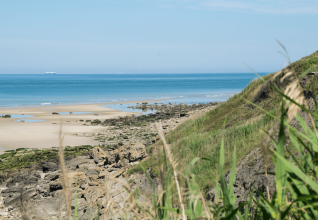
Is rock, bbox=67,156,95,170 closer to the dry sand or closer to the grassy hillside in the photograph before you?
the grassy hillside

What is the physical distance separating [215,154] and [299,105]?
7.43 meters

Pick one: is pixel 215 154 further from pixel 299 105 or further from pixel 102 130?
pixel 102 130

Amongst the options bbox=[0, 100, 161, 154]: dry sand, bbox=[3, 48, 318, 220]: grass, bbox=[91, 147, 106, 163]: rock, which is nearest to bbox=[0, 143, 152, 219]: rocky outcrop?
bbox=[91, 147, 106, 163]: rock

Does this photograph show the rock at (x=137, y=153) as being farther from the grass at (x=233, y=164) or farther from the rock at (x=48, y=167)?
the rock at (x=48, y=167)

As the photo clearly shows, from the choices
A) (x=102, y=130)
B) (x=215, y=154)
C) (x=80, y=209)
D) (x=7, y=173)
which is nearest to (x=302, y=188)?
(x=215, y=154)

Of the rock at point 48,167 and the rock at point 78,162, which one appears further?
the rock at point 78,162

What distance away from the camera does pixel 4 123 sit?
32.7m

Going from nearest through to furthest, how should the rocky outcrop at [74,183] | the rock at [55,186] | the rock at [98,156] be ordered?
the rocky outcrop at [74,183] → the rock at [55,186] → the rock at [98,156]

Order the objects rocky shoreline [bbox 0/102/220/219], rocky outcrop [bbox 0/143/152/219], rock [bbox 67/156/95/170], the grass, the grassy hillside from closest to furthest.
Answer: the grass → the grassy hillside → rocky shoreline [bbox 0/102/220/219] → rocky outcrop [bbox 0/143/152/219] → rock [bbox 67/156/95/170]

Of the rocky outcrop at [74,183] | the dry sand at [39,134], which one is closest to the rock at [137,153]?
the rocky outcrop at [74,183]

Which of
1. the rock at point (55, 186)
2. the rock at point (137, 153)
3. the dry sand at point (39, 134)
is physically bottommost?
the dry sand at point (39, 134)

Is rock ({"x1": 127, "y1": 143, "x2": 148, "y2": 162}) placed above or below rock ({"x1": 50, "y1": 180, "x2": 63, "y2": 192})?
above

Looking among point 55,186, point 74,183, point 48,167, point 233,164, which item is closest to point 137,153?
point 74,183

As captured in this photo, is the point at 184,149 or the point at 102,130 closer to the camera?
the point at 184,149
